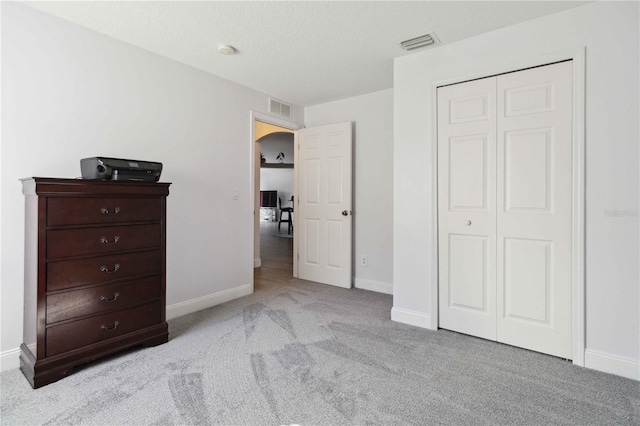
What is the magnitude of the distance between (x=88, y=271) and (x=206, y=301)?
1369 mm

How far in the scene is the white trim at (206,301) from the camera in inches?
119

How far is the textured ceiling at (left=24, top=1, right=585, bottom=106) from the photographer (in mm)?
2156

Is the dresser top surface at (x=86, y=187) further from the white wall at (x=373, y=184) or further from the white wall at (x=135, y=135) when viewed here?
the white wall at (x=373, y=184)

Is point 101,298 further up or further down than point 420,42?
further down

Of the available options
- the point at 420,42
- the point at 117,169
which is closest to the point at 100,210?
the point at 117,169

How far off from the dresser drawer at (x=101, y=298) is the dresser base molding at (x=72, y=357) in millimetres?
224

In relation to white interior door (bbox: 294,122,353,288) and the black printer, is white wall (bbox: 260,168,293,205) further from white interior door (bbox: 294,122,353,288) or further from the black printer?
the black printer

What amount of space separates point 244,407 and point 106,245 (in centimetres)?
140

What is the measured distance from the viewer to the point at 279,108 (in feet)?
13.7

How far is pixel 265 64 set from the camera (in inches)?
121

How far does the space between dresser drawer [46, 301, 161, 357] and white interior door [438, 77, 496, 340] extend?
2.37 metres

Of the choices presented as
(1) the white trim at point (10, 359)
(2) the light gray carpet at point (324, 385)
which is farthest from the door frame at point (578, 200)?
(1) the white trim at point (10, 359)

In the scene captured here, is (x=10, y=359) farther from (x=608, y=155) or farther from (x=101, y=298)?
(x=608, y=155)

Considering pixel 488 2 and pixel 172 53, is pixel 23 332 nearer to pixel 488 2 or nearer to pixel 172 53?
pixel 172 53
